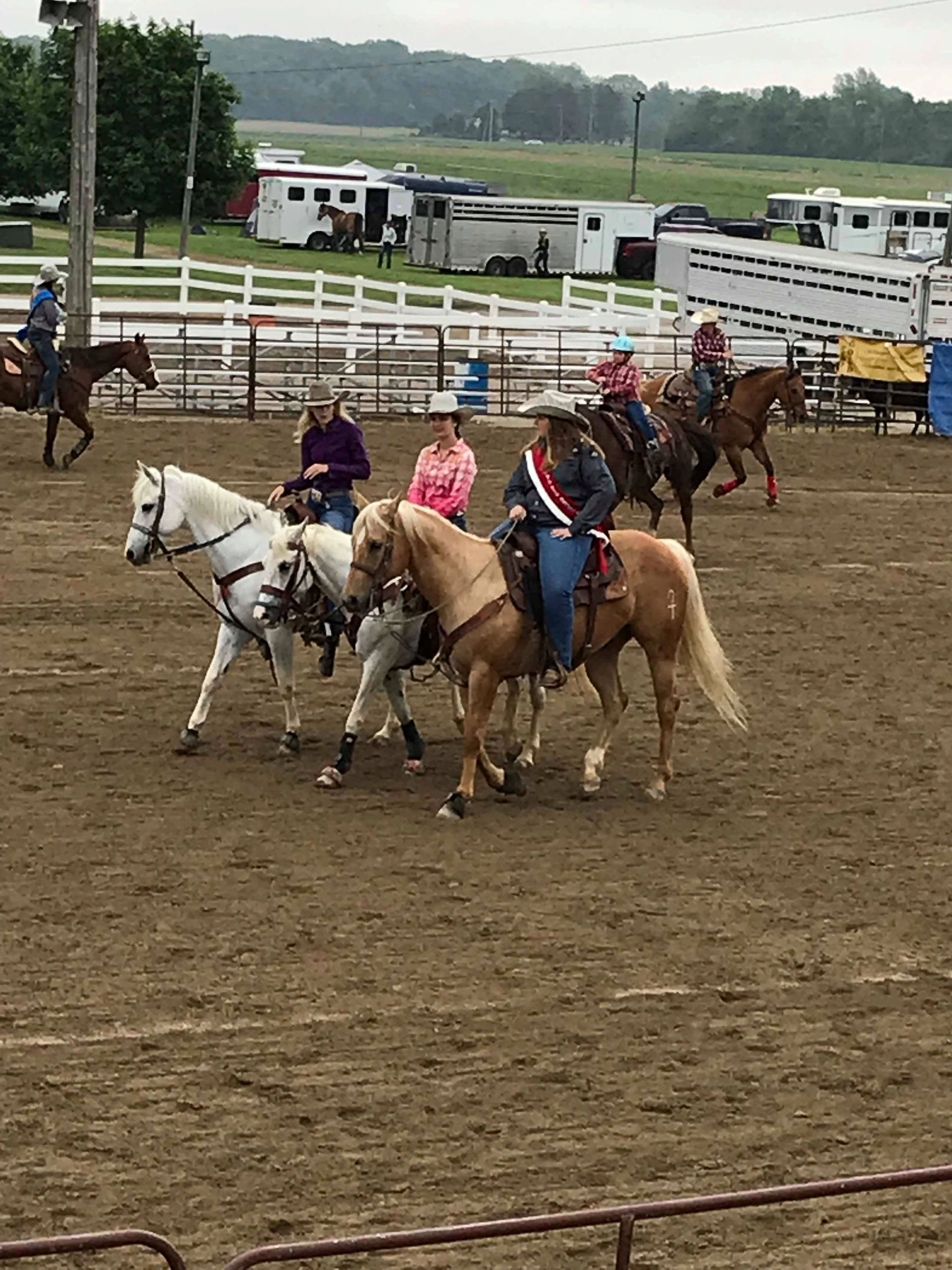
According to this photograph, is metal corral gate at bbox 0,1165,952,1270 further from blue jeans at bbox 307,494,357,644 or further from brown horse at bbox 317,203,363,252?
brown horse at bbox 317,203,363,252

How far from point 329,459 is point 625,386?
661cm

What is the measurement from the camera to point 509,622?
9.38 m

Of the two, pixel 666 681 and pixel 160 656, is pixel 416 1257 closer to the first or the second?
pixel 666 681

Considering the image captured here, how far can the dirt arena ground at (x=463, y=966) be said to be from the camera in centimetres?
586

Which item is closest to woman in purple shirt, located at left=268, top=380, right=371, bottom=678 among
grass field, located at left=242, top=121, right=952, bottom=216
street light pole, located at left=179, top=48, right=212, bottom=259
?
street light pole, located at left=179, top=48, right=212, bottom=259

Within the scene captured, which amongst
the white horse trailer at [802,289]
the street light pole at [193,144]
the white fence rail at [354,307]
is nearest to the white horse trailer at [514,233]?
the street light pole at [193,144]

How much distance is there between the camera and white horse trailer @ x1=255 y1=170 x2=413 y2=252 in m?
58.6

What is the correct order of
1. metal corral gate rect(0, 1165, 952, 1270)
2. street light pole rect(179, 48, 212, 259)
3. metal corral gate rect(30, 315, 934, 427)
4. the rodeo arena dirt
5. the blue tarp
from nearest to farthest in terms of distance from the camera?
metal corral gate rect(0, 1165, 952, 1270)
the rodeo arena dirt
metal corral gate rect(30, 315, 934, 427)
the blue tarp
street light pole rect(179, 48, 212, 259)

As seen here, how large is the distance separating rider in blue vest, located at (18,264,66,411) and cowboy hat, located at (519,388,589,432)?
10.6 metres

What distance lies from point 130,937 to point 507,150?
183 meters

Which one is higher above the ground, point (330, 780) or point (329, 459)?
point (329, 459)

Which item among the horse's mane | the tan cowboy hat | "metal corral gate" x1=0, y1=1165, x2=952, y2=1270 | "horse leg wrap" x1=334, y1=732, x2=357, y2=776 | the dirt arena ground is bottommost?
the dirt arena ground

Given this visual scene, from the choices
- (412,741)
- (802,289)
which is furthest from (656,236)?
(412,741)

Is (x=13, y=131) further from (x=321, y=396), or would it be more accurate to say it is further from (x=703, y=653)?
(x=703, y=653)
